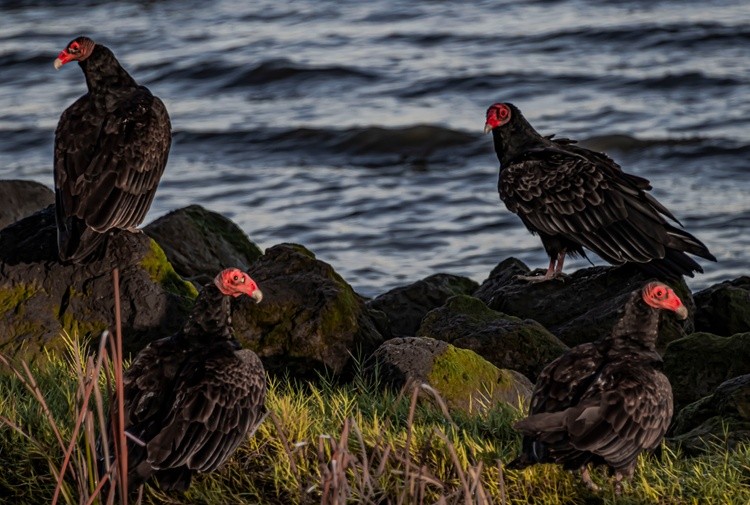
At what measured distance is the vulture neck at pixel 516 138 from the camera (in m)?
9.19

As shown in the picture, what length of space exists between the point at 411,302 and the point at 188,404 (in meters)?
3.72

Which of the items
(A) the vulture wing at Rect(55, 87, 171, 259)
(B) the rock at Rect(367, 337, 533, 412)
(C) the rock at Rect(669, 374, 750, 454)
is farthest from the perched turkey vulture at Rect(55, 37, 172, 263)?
(C) the rock at Rect(669, 374, 750, 454)

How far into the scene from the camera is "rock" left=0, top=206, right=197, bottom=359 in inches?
291

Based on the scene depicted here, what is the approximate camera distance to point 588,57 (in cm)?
1859

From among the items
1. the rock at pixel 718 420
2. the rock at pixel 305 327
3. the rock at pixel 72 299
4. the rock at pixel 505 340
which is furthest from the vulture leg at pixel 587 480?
the rock at pixel 72 299

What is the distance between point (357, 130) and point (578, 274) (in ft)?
26.9

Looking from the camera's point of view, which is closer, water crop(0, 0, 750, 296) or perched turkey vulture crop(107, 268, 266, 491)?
perched turkey vulture crop(107, 268, 266, 491)

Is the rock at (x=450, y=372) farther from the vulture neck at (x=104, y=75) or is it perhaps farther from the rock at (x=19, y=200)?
the rock at (x=19, y=200)

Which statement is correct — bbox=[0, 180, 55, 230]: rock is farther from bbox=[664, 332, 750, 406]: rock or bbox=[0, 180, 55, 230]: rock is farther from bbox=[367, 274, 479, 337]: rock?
bbox=[664, 332, 750, 406]: rock

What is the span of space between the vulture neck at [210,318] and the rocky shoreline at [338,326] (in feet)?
3.34

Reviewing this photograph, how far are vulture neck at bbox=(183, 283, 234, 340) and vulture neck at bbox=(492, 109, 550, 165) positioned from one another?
3.62m

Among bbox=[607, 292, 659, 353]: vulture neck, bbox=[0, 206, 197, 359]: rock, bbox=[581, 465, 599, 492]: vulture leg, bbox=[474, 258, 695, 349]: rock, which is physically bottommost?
bbox=[474, 258, 695, 349]: rock

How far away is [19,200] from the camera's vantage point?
30.0ft

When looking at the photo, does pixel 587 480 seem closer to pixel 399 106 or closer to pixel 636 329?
pixel 636 329
